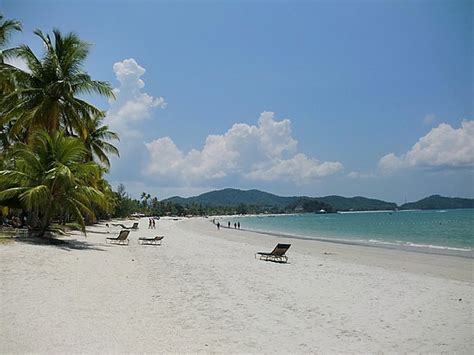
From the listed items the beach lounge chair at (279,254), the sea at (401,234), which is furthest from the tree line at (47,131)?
the sea at (401,234)

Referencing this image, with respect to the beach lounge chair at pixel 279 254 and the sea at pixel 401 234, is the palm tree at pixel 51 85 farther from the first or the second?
the sea at pixel 401 234

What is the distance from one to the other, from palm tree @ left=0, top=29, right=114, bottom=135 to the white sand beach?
8820mm

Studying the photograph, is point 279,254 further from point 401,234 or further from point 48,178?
point 401,234

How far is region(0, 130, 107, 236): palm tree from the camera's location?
16422 millimetres

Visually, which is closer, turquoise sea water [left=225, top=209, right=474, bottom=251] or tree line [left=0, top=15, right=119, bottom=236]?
tree line [left=0, top=15, right=119, bottom=236]

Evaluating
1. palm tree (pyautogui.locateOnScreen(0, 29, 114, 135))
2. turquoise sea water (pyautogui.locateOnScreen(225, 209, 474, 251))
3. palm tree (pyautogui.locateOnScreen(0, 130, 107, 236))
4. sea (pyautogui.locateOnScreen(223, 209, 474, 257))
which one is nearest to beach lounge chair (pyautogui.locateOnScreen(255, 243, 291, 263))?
palm tree (pyautogui.locateOnScreen(0, 130, 107, 236))

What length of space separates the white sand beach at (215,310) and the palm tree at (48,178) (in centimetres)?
455

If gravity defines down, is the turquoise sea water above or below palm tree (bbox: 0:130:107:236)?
below

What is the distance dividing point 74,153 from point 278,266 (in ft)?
33.1

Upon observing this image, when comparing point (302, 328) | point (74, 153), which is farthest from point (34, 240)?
point (302, 328)

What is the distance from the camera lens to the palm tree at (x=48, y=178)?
1642 cm

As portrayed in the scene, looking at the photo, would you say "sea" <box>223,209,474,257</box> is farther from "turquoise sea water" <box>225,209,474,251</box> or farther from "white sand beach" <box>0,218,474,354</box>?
"white sand beach" <box>0,218,474,354</box>

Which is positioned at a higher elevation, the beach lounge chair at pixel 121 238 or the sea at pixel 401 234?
the beach lounge chair at pixel 121 238

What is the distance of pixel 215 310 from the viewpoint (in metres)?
7.60
